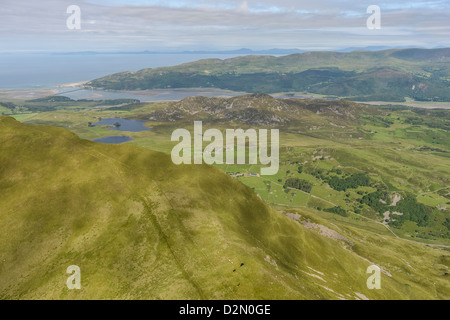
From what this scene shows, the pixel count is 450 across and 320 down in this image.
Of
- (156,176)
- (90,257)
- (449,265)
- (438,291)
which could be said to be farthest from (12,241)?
(449,265)

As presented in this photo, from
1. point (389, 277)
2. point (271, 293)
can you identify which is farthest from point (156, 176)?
point (389, 277)

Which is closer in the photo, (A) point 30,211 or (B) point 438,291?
(A) point 30,211

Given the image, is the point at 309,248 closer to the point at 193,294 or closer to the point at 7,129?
the point at 193,294
